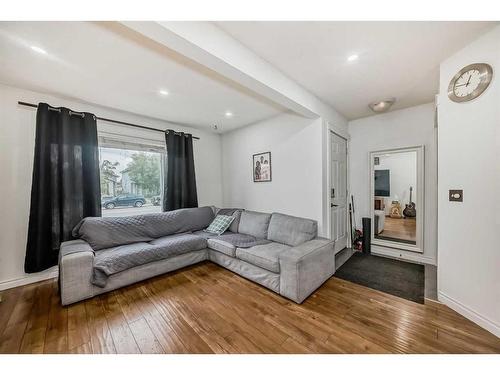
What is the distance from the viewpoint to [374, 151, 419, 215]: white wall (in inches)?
131

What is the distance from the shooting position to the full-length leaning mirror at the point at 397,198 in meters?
3.13

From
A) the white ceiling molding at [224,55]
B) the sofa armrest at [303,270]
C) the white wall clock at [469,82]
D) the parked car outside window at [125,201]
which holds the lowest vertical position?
the sofa armrest at [303,270]

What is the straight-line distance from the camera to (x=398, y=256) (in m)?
3.23

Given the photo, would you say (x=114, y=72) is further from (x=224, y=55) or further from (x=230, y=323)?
(x=230, y=323)

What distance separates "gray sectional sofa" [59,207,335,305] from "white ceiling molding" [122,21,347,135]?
1765 mm

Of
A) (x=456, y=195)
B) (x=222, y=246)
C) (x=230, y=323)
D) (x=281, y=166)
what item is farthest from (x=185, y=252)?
(x=456, y=195)

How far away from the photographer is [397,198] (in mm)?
3801

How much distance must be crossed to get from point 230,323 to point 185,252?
140 cm

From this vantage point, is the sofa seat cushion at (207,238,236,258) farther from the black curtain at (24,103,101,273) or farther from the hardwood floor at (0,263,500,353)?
the black curtain at (24,103,101,273)

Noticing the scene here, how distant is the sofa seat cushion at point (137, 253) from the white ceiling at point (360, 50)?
8.36 ft

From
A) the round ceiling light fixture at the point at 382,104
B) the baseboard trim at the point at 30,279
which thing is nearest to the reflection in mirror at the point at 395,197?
the round ceiling light fixture at the point at 382,104

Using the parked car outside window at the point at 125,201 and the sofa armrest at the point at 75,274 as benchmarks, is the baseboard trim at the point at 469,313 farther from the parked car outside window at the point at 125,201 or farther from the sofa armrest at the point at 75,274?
the parked car outside window at the point at 125,201

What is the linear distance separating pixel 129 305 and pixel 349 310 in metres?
2.25
